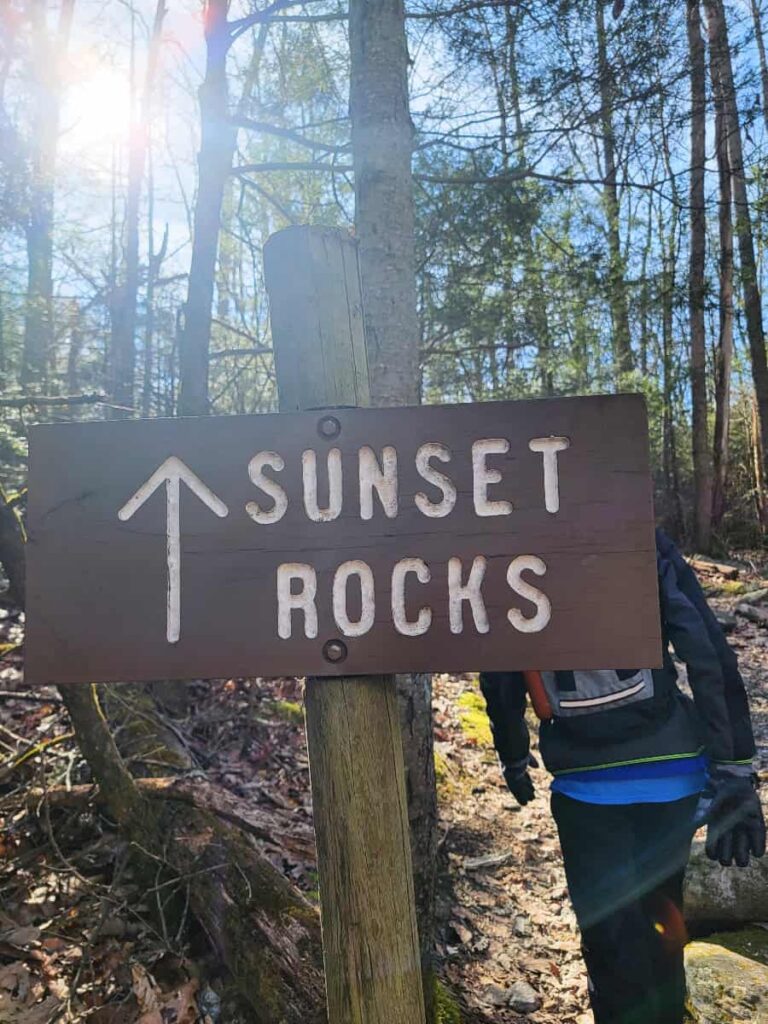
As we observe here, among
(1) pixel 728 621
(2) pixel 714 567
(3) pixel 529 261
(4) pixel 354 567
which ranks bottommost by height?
(1) pixel 728 621

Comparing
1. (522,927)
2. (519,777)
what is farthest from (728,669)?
(522,927)

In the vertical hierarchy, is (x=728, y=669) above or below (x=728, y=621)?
above

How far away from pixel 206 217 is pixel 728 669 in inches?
174

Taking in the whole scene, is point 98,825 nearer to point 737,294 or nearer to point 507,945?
point 507,945

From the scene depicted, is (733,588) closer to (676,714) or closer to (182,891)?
(676,714)

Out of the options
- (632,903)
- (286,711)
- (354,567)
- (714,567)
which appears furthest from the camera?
(714,567)

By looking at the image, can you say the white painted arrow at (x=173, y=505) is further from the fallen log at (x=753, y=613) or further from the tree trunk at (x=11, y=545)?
the fallen log at (x=753, y=613)

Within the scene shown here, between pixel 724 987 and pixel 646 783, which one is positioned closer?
pixel 646 783

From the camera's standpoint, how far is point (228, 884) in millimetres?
2531

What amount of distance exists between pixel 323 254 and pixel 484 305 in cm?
555

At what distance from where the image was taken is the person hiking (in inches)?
82.4

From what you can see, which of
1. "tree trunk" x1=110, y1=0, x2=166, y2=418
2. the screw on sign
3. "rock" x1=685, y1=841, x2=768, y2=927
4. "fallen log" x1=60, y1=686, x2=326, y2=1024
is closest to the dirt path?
"rock" x1=685, y1=841, x2=768, y2=927

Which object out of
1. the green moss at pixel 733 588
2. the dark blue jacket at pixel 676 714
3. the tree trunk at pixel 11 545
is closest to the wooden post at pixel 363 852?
the dark blue jacket at pixel 676 714

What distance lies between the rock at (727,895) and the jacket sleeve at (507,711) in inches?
48.1
